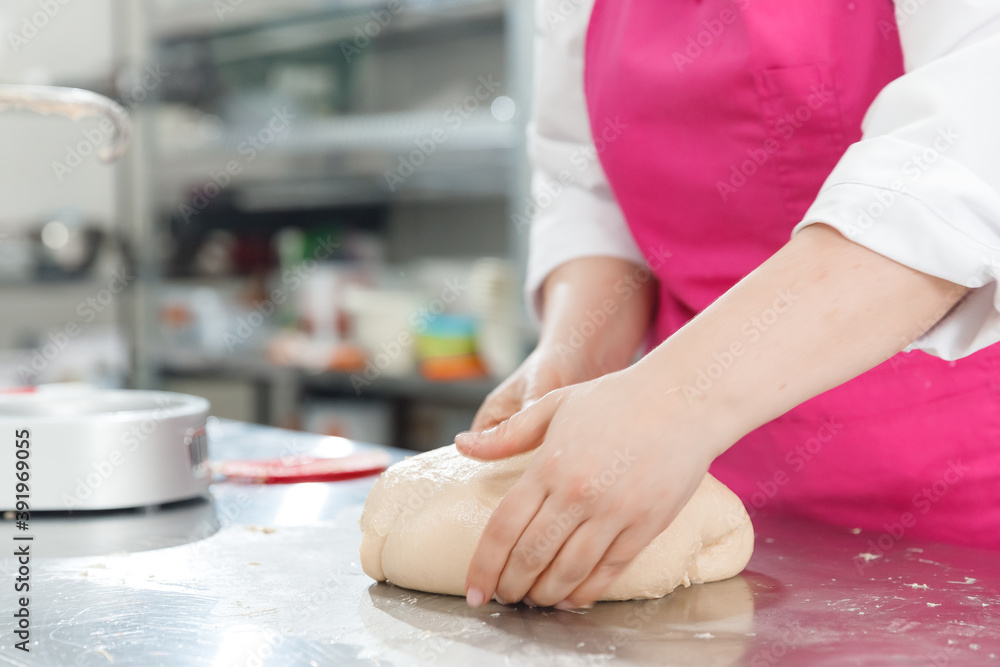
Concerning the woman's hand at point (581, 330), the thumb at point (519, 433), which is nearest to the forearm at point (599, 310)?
the woman's hand at point (581, 330)

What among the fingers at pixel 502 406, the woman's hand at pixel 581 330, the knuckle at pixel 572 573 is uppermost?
→ the woman's hand at pixel 581 330

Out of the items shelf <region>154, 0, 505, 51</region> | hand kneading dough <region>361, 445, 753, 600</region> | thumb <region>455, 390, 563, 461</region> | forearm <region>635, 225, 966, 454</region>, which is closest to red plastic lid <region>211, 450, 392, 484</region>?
hand kneading dough <region>361, 445, 753, 600</region>

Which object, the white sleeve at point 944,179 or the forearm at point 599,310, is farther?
the forearm at point 599,310

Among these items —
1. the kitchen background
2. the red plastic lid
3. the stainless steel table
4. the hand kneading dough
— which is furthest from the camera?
the kitchen background

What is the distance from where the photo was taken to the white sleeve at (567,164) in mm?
1158

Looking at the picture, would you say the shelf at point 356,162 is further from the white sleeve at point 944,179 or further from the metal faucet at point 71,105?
the white sleeve at point 944,179

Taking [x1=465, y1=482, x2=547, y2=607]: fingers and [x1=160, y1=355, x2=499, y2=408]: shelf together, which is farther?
[x1=160, y1=355, x2=499, y2=408]: shelf

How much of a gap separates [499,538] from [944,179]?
1.24 feet

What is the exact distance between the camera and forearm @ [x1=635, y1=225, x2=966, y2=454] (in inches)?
23.6

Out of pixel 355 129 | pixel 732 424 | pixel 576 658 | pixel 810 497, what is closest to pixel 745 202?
pixel 810 497

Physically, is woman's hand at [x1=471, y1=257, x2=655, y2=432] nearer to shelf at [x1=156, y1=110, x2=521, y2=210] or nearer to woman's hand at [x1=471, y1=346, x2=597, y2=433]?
woman's hand at [x1=471, y1=346, x2=597, y2=433]

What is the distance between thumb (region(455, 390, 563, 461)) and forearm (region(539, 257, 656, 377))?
370 mm

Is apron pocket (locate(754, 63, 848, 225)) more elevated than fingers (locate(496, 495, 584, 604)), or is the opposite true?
apron pocket (locate(754, 63, 848, 225))

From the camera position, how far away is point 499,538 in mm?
625
